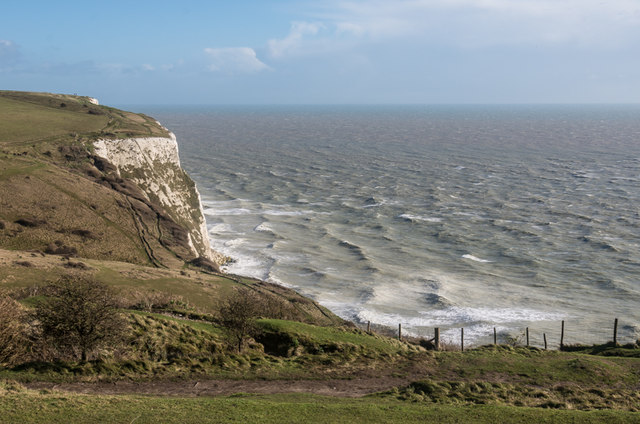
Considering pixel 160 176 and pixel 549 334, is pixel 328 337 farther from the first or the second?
pixel 160 176

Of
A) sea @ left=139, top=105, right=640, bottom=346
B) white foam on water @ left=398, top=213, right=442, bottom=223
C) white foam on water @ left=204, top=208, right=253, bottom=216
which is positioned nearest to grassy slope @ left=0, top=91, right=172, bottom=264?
sea @ left=139, top=105, right=640, bottom=346

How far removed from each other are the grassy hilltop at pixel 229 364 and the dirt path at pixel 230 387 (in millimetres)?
76

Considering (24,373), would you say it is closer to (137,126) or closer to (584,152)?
(137,126)

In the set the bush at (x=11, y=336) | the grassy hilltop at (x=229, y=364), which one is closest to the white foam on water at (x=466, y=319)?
the grassy hilltop at (x=229, y=364)

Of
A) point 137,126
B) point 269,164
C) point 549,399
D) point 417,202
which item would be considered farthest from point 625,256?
point 269,164

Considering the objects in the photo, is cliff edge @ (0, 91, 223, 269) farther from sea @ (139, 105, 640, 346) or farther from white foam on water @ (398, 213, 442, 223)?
white foam on water @ (398, 213, 442, 223)

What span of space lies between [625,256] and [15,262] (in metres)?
62.5

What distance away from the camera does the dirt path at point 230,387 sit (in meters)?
22.5

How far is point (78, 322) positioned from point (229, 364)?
22.3 ft

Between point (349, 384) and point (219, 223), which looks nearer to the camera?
point (349, 384)

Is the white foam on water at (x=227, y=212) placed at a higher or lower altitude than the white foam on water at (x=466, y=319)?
higher

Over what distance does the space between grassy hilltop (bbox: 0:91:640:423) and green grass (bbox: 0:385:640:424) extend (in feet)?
0.22

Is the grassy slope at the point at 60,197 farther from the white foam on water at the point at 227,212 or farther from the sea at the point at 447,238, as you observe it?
the white foam on water at the point at 227,212

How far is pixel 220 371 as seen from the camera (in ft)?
85.4
